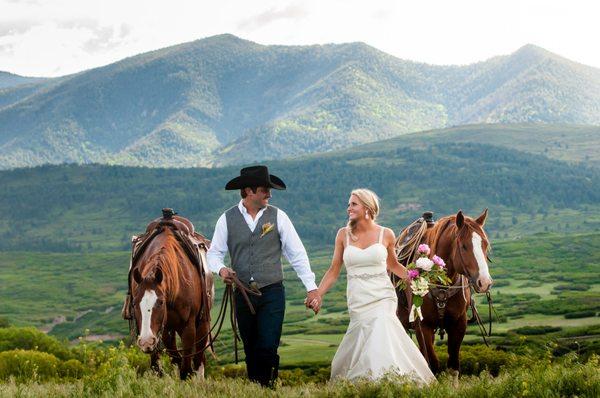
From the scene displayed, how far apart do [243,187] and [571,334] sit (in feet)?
273

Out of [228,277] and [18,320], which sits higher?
[228,277]

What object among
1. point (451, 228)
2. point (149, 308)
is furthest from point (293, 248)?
point (451, 228)

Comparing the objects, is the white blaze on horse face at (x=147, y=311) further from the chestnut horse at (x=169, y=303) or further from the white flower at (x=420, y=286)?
the white flower at (x=420, y=286)

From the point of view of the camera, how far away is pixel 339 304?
189625mm

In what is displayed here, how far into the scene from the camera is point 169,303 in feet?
41.3

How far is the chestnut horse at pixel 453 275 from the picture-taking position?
43.5ft

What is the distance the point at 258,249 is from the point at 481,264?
356 centimetres

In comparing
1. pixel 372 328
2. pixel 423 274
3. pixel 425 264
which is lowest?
pixel 372 328

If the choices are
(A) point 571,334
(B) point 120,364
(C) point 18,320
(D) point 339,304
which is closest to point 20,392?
(B) point 120,364

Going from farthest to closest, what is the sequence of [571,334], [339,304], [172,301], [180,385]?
[339,304]
[571,334]
[172,301]
[180,385]

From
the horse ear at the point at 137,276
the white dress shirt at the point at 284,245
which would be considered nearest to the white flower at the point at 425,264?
the white dress shirt at the point at 284,245

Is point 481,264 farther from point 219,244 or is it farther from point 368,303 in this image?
point 219,244

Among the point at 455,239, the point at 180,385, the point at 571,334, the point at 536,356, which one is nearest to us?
the point at 180,385

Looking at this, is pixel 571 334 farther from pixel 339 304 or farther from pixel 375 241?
pixel 339 304
